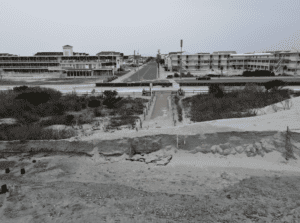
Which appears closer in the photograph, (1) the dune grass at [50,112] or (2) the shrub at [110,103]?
(1) the dune grass at [50,112]

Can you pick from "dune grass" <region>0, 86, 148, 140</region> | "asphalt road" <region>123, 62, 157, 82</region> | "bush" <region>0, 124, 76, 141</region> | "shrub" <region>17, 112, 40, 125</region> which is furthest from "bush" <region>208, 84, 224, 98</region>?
"asphalt road" <region>123, 62, 157, 82</region>

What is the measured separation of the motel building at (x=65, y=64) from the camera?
65625 millimetres

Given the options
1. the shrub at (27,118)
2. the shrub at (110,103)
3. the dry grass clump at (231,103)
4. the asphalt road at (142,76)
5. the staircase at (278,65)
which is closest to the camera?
the dry grass clump at (231,103)

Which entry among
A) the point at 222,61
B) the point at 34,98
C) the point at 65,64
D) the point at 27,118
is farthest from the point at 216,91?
the point at 65,64

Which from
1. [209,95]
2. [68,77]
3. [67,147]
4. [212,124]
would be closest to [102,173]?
[67,147]

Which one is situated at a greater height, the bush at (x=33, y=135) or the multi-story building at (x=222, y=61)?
the multi-story building at (x=222, y=61)

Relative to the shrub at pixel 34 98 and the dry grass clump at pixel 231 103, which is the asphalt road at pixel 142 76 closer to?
the dry grass clump at pixel 231 103

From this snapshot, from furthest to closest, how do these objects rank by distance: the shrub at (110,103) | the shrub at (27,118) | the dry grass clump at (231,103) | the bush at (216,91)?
the bush at (216,91) < the shrub at (110,103) < the shrub at (27,118) < the dry grass clump at (231,103)

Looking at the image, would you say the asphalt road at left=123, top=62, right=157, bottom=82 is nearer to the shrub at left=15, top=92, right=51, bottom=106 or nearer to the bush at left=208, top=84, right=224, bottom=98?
the bush at left=208, top=84, right=224, bottom=98

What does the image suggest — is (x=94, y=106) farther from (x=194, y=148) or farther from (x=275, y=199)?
(x=275, y=199)

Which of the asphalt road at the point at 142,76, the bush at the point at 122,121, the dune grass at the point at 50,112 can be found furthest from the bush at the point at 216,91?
the asphalt road at the point at 142,76

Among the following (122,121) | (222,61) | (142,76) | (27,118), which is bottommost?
(122,121)

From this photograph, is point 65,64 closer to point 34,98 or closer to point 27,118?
point 34,98

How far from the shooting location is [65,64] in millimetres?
67938
